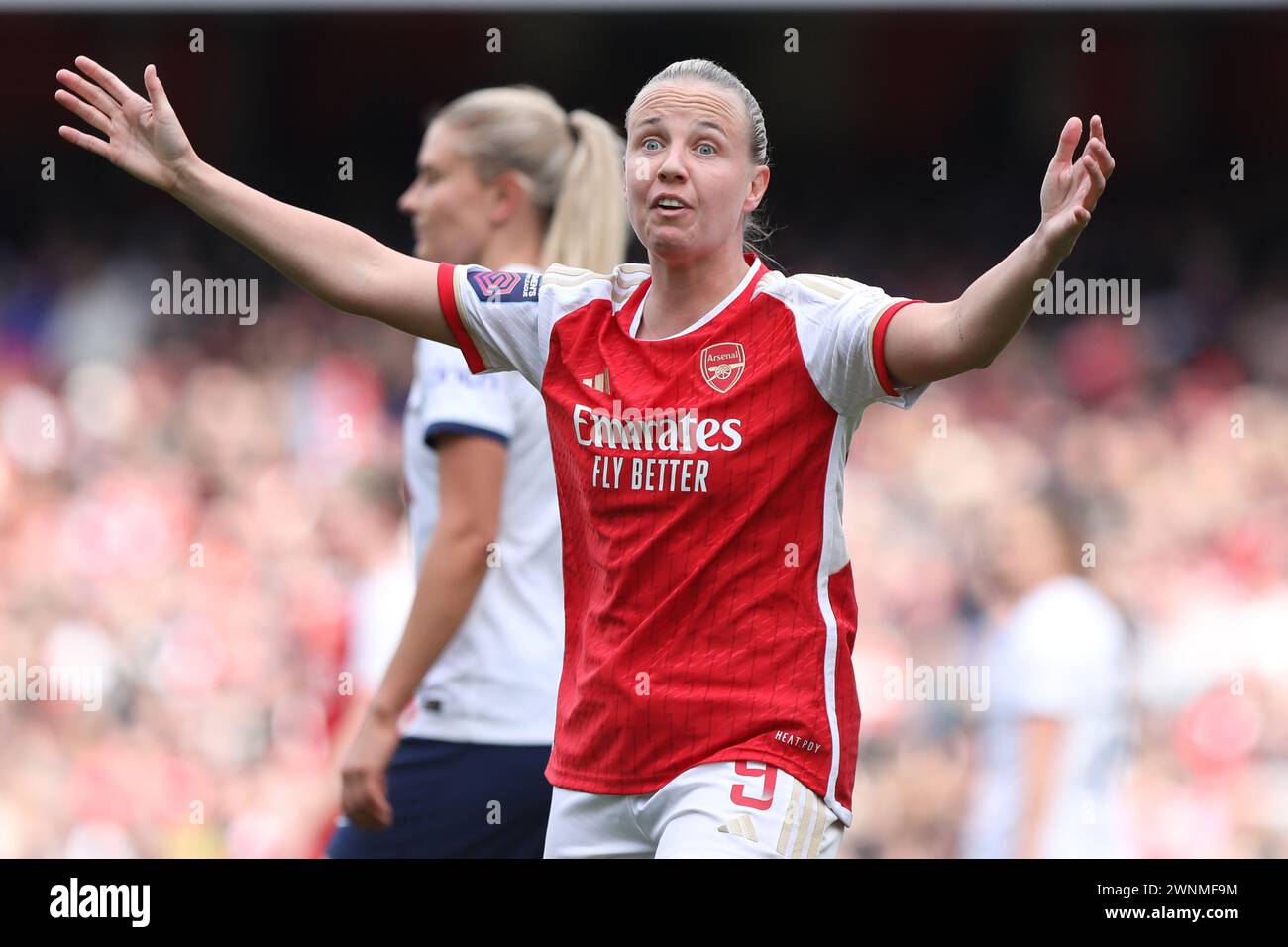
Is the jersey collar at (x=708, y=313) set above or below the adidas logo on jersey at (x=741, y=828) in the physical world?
above

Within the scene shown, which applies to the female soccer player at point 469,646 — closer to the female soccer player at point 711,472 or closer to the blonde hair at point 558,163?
the blonde hair at point 558,163

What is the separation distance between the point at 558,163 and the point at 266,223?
1.58m

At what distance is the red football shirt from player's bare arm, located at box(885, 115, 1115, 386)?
0.19 feet

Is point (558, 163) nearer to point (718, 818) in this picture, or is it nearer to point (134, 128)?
point (134, 128)

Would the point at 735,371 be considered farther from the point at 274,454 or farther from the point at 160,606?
the point at 274,454

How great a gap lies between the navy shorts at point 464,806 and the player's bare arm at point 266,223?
1299 millimetres

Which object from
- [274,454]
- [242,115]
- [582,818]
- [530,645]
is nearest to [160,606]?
[274,454]

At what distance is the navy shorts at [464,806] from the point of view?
4.20 m

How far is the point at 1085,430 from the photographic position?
9938mm

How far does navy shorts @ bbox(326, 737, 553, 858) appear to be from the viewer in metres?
4.20

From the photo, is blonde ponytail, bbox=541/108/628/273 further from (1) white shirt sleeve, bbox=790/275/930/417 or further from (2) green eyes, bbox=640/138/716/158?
(1) white shirt sleeve, bbox=790/275/930/417

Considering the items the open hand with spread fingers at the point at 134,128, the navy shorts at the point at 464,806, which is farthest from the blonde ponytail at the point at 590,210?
the open hand with spread fingers at the point at 134,128

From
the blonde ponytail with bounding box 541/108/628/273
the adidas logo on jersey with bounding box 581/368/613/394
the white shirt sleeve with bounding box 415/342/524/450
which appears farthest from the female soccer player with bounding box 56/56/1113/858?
the blonde ponytail with bounding box 541/108/628/273

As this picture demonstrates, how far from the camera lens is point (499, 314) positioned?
3342 mm
